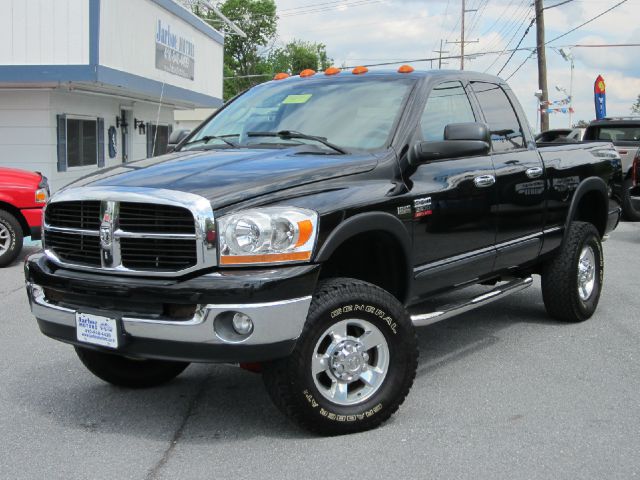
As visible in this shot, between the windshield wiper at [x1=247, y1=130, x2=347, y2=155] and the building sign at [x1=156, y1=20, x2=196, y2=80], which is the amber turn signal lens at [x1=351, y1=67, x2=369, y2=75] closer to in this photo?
the windshield wiper at [x1=247, y1=130, x2=347, y2=155]

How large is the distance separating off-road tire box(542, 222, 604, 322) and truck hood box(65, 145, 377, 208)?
2.66 metres

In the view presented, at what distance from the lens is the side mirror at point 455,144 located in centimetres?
457

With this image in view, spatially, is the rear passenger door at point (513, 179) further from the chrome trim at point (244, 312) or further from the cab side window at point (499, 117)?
the chrome trim at point (244, 312)

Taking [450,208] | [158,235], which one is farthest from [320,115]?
[158,235]

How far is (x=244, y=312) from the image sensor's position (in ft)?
11.8

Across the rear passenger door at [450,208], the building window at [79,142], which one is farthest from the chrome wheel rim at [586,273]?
the building window at [79,142]

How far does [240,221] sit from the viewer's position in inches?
145

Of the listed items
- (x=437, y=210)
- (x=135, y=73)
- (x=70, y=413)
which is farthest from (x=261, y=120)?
(x=135, y=73)

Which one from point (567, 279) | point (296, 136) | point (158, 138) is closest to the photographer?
point (296, 136)

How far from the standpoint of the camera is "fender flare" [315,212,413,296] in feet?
12.8

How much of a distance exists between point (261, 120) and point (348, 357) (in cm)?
181

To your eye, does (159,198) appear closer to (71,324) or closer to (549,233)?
(71,324)

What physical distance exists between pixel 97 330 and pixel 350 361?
1.27 meters

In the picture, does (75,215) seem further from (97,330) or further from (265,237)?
(265,237)
